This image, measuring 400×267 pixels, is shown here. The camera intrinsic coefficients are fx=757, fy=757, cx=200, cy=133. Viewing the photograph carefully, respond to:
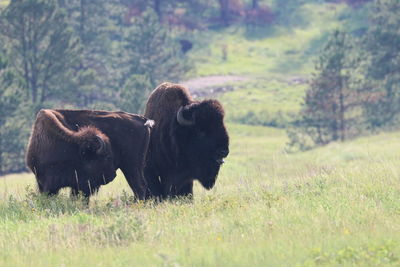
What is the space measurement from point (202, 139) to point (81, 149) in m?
2.27

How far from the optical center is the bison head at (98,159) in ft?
37.1

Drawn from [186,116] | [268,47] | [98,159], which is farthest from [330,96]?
[268,47]

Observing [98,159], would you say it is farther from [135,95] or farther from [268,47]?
[268,47]

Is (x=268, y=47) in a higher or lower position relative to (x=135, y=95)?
lower

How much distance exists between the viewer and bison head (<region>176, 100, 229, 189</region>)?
12.3 m

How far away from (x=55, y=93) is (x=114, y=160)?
3694 centimetres

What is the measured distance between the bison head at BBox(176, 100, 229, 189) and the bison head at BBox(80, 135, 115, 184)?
1.51 m

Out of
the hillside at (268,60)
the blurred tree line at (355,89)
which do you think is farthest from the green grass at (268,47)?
the blurred tree line at (355,89)

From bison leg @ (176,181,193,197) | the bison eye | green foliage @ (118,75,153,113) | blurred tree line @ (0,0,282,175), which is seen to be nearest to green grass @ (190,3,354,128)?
blurred tree line @ (0,0,282,175)

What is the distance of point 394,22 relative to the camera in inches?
1932

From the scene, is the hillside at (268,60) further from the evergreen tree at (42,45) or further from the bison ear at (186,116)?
the bison ear at (186,116)

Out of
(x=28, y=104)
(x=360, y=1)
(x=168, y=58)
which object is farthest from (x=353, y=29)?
(x=28, y=104)

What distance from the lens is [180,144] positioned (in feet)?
42.1

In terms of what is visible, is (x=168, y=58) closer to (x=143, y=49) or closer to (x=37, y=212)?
(x=143, y=49)
